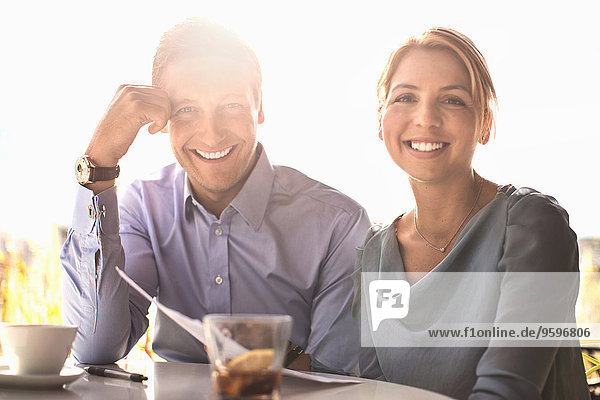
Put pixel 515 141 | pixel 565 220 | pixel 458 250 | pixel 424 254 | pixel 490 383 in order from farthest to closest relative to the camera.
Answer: pixel 515 141, pixel 424 254, pixel 458 250, pixel 565 220, pixel 490 383

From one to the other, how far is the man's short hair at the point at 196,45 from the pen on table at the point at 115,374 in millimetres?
915

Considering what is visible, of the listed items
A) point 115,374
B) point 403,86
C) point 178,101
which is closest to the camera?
point 115,374

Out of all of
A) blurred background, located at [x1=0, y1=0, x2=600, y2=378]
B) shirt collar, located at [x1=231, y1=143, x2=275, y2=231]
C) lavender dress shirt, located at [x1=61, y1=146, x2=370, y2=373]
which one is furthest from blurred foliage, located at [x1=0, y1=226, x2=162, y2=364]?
shirt collar, located at [x1=231, y1=143, x2=275, y2=231]

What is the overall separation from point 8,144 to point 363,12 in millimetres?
1951

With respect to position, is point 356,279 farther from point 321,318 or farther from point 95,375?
point 95,375

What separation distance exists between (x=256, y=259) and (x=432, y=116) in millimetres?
640

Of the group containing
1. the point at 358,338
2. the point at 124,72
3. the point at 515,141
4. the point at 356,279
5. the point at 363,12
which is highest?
the point at 363,12

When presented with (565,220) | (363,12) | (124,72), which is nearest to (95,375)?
(565,220)

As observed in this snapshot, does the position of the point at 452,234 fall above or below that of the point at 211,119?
below

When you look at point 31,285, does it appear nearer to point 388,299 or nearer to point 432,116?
point 388,299

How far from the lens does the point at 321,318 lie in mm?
1785

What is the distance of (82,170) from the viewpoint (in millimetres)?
1540

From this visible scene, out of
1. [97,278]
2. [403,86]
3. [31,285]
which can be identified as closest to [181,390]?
[97,278]

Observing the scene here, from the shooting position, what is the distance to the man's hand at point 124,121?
5.18 ft
